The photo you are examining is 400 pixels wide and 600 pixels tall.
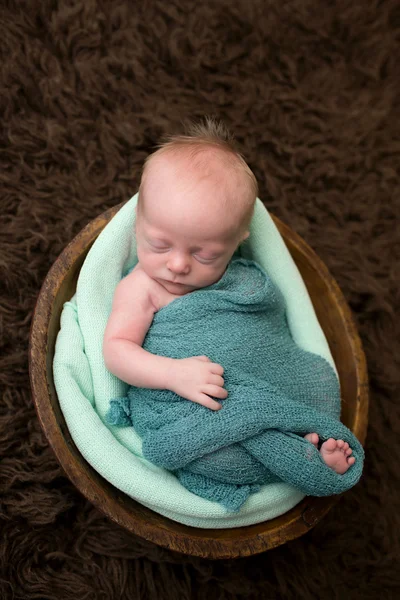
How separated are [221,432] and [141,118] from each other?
2.75 feet

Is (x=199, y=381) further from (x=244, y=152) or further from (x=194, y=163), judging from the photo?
(x=244, y=152)

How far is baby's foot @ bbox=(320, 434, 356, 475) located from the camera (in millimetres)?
921

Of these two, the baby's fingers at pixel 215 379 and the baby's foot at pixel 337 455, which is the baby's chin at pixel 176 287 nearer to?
the baby's fingers at pixel 215 379

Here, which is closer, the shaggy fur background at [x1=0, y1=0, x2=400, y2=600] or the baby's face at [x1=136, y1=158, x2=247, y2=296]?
the baby's face at [x1=136, y1=158, x2=247, y2=296]

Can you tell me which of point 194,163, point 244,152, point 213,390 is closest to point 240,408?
point 213,390

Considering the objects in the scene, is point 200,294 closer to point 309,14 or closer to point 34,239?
point 34,239

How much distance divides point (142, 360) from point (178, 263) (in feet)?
0.52

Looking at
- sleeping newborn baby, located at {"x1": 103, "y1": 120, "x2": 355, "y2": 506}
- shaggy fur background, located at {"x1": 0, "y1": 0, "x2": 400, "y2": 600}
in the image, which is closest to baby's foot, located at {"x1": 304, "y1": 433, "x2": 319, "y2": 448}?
sleeping newborn baby, located at {"x1": 103, "y1": 120, "x2": 355, "y2": 506}

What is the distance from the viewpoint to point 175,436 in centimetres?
90

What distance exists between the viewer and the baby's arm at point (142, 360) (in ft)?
2.94

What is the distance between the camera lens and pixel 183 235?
0.90 metres

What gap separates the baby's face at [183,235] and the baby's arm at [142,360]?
0.05m

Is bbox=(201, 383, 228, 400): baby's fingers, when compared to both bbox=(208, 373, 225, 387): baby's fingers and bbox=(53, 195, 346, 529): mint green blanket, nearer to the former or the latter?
bbox=(208, 373, 225, 387): baby's fingers

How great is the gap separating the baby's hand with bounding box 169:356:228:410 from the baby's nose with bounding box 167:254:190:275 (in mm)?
142
